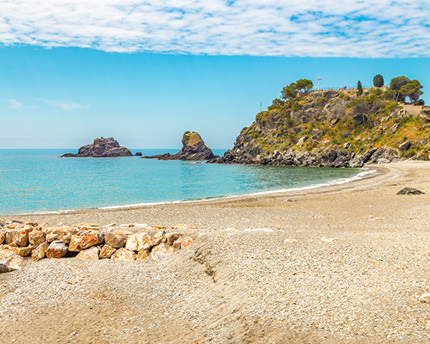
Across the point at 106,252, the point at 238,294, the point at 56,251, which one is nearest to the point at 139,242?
the point at 106,252

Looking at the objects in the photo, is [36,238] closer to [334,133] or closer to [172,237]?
[172,237]

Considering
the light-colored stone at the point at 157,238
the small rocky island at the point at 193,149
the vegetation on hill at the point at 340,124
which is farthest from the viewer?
the small rocky island at the point at 193,149

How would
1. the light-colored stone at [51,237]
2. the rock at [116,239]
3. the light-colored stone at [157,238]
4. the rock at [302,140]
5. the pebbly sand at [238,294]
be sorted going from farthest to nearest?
the rock at [302,140]
the light-colored stone at [51,237]
the rock at [116,239]
the light-colored stone at [157,238]
the pebbly sand at [238,294]

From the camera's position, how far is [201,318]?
7.91m

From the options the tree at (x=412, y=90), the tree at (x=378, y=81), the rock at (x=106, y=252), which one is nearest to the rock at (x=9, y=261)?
the rock at (x=106, y=252)

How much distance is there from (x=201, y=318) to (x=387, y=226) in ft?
47.6

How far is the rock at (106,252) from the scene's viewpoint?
13516 mm

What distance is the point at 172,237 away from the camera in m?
13.8

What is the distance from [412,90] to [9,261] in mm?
139582

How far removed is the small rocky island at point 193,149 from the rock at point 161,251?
147 metres

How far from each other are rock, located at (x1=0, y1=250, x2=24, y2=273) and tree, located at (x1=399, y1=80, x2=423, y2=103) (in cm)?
13895

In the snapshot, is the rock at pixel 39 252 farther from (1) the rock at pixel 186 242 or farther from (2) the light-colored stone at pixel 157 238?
(1) the rock at pixel 186 242

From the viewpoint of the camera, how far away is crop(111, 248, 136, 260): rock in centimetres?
1324

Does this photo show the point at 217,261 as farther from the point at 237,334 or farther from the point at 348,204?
the point at 348,204
